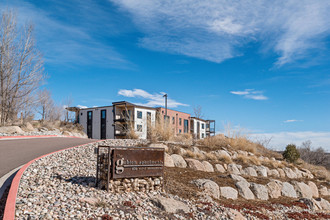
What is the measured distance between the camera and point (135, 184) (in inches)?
229

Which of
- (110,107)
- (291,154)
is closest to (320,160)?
(291,154)

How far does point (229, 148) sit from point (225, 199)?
280 inches

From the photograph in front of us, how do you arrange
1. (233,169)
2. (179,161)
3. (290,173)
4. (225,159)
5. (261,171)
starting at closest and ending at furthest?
(179,161), (233,169), (225,159), (261,171), (290,173)

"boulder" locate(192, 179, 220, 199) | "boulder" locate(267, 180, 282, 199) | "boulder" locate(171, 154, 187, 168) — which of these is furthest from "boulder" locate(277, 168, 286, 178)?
"boulder" locate(192, 179, 220, 199)

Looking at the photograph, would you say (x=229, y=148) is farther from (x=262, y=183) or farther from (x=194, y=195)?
(x=194, y=195)

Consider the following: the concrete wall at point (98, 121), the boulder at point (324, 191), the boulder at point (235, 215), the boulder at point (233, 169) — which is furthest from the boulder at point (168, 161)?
the concrete wall at point (98, 121)

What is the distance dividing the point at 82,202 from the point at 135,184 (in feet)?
4.70

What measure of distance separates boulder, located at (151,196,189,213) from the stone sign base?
0.66 metres

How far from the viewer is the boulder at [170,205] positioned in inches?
195

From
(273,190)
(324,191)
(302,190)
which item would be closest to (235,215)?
(273,190)

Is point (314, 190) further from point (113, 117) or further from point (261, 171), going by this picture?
point (113, 117)

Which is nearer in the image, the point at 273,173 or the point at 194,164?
the point at 194,164

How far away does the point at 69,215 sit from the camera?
405cm

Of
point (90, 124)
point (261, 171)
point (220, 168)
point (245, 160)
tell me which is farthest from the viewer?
point (90, 124)
